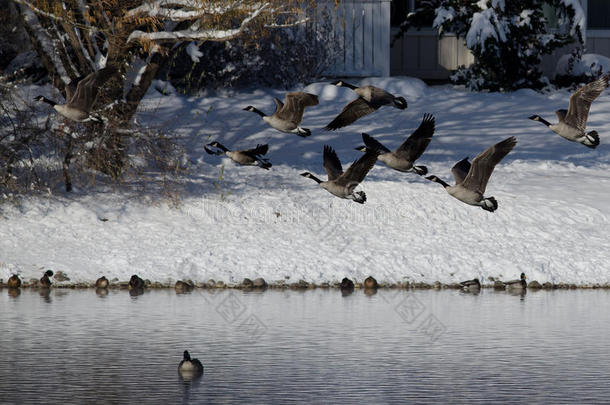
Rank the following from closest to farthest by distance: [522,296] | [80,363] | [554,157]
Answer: [80,363], [522,296], [554,157]

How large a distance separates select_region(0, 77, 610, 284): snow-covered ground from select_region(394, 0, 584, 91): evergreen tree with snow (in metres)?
3.55

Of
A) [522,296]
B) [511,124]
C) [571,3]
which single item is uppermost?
[571,3]

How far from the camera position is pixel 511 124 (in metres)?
31.9

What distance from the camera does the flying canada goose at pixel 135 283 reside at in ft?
77.9

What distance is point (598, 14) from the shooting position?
124 ft

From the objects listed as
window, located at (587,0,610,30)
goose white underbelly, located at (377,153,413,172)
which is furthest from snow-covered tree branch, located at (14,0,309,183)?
window, located at (587,0,610,30)

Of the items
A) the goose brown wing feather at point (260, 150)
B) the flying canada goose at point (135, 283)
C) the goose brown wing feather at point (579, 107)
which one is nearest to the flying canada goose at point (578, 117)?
the goose brown wing feather at point (579, 107)

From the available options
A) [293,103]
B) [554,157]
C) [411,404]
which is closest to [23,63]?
[554,157]

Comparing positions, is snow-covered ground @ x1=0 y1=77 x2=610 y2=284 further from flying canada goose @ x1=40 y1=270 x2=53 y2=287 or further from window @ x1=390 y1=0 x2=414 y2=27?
window @ x1=390 y1=0 x2=414 y2=27

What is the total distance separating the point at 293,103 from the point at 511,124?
14.7 meters

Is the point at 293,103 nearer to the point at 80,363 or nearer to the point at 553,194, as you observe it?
the point at 80,363

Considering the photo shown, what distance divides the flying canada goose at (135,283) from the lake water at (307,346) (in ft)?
0.93

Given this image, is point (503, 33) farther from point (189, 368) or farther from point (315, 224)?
point (189, 368)

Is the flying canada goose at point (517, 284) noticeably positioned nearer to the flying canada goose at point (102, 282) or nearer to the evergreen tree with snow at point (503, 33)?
the flying canada goose at point (102, 282)
